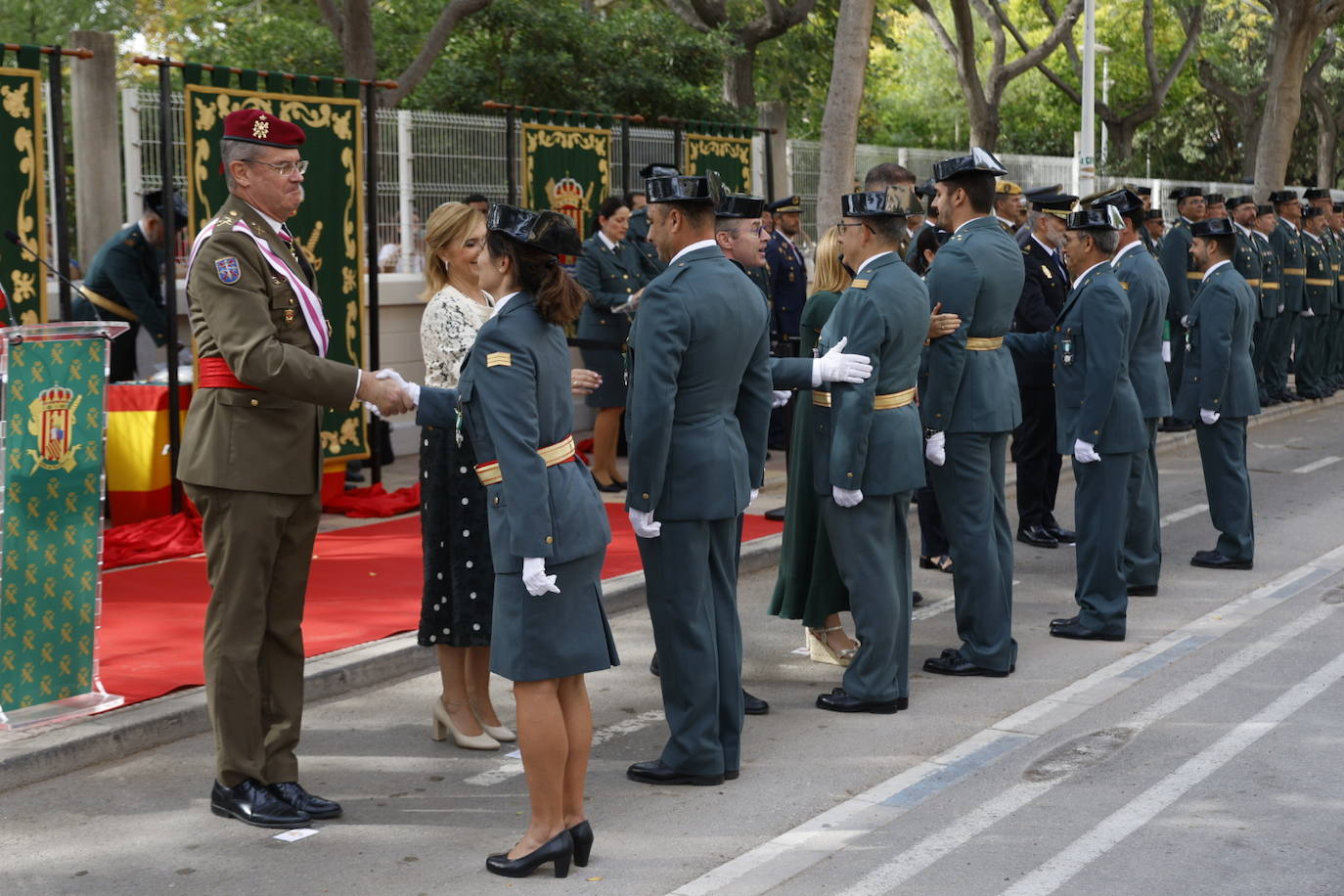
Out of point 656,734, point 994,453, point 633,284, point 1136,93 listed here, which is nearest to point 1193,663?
point 994,453

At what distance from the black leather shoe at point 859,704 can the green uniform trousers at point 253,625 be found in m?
2.22

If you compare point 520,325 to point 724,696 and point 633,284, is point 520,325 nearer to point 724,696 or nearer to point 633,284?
point 724,696

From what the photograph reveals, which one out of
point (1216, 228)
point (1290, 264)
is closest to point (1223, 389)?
point (1216, 228)

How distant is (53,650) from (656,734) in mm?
2228

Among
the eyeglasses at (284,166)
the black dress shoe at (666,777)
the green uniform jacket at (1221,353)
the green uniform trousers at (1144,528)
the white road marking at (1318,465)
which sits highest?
the eyeglasses at (284,166)

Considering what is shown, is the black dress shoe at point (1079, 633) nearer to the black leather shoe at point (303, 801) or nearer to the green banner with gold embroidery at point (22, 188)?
the black leather shoe at point (303, 801)

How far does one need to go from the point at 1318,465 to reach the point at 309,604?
9.42 metres

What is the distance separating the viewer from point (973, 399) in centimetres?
689

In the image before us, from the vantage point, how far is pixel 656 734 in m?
6.13

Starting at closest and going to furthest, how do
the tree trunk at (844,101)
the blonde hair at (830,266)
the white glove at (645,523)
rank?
the white glove at (645,523)
the blonde hair at (830,266)
the tree trunk at (844,101)

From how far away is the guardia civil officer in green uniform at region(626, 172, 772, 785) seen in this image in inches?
204

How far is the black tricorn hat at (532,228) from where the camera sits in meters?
4.52

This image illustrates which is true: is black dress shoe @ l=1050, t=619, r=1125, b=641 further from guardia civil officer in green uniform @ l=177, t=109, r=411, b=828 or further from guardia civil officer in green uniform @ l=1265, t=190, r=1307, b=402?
guardia civil officer in green uniform @ l=1265, t=190, r=1307, b=402

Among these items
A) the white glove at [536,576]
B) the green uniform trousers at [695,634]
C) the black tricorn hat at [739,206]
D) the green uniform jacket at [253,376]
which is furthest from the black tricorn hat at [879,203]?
the white glove at [536,576]
